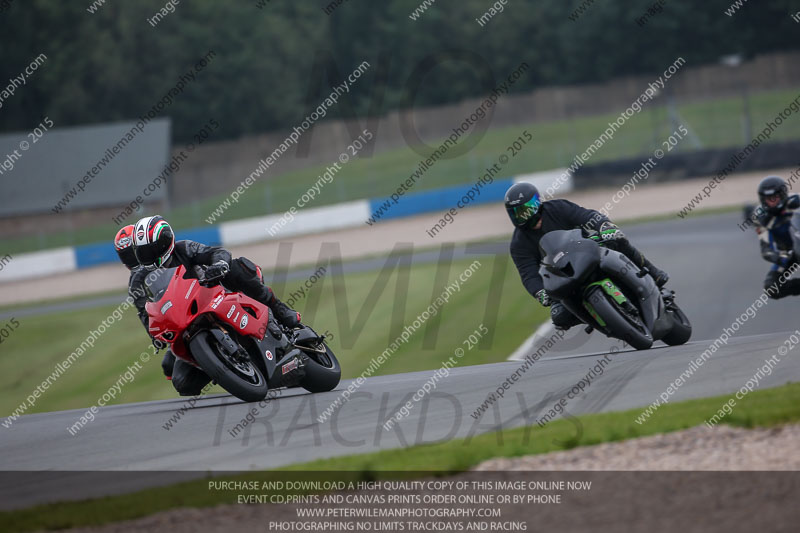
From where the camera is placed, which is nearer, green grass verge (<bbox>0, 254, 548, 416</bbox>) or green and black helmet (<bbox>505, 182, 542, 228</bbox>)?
green and black helmet (<bbox>505, 182, 542, 228</bbox>)

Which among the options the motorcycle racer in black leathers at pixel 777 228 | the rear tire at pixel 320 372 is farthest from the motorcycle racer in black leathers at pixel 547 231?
the motorcycle racer in black leathers at pixel 777 228

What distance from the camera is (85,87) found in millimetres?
64188

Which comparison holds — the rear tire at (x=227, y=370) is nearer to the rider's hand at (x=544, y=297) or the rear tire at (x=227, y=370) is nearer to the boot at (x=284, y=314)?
the boot at (x=284, y=314)

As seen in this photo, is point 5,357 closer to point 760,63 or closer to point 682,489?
point 682,489

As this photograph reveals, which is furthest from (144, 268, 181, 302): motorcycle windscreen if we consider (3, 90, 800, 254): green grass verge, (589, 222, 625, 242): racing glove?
(3, 90, 800, 254): green grass verge

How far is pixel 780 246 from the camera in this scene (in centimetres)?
1312

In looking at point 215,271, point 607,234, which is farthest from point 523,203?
point 215,271

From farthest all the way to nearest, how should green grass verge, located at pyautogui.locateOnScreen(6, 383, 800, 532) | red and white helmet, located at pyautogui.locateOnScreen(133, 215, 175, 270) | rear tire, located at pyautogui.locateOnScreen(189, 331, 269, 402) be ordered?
red and white helmet, located at pyautogui.locateOnScreen(133, 215, 175, 270) < rear tire, located at pyautogui.locateOnScreen(189, 331, 269, 402) < green grass verge, located at pyautogui.locateOnScreen(6, 383, 800, 532)

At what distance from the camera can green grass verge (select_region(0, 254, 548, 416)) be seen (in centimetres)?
1645

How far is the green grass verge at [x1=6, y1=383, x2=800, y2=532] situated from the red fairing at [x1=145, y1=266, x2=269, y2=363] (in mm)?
1937

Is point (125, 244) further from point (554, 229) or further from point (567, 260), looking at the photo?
point (554, 229)

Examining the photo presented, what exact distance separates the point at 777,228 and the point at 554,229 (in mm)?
4565

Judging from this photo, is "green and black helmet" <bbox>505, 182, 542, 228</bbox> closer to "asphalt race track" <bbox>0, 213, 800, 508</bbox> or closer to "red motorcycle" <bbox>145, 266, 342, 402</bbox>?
"asphalt race track" <bbox>0, 213, 800, 508</bbox>

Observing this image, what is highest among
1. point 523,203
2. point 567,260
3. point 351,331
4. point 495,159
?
point 523,203
